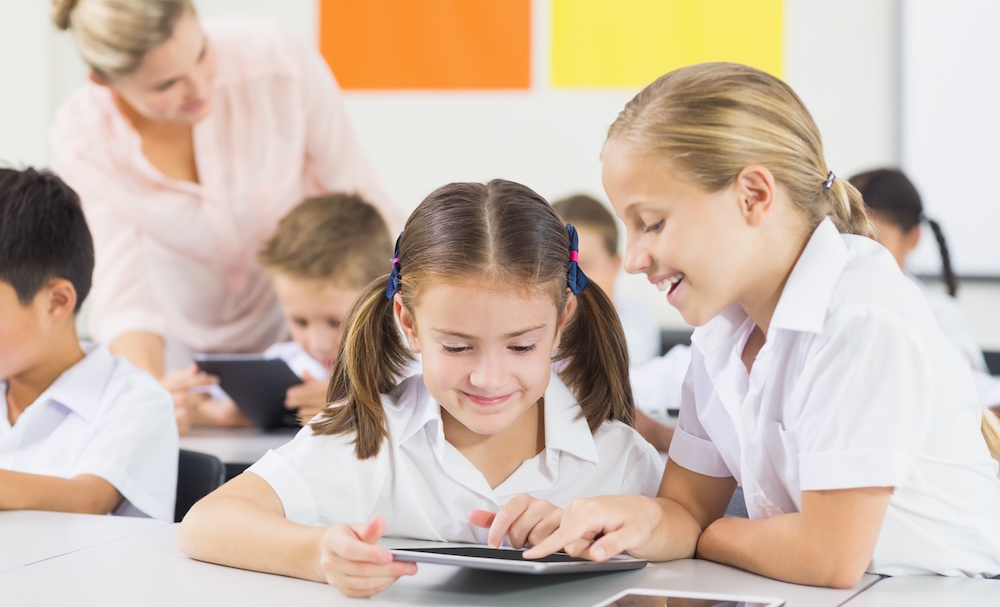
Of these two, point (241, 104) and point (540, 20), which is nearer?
point (241, 104)

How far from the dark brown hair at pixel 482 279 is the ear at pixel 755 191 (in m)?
0.26

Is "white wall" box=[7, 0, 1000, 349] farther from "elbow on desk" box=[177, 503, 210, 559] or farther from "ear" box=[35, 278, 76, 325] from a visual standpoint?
"elbow on desk" box=[177, 503, 210, 559]

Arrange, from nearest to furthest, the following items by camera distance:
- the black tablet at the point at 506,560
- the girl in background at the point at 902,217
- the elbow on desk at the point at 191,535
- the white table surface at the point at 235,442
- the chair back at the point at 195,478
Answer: the black tablet at the point at 506,560 < the elbow on desk at the point at 191,535 < the chair back at the point at 195,478 < the white table surface at the point at 235,442 < the girl in background at the point at 902,217

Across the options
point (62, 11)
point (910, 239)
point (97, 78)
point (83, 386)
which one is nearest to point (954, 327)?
point (910, 239)

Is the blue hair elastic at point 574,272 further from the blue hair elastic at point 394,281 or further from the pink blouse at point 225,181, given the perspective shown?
the pink blouse at point 225,181

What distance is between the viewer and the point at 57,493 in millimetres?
1409

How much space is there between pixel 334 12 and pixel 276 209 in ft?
3.62

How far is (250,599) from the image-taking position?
3.10 feet

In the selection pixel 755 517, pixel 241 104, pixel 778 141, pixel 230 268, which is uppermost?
pixel 778 141

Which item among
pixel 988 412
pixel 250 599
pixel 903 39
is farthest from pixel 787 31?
pixel 250 599

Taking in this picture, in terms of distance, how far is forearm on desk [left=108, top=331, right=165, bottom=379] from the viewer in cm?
254

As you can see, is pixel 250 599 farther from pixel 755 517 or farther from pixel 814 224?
pixel 814 224

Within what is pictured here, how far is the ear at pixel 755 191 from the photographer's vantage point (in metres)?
1.02

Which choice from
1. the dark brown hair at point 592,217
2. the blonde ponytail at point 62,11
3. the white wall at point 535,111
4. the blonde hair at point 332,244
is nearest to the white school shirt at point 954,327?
the white wall at point 535,111
